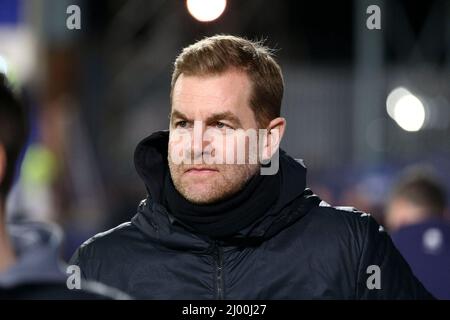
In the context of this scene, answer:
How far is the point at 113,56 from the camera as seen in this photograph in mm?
14852

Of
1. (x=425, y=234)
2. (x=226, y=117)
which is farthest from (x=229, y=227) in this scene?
(x=425, y=234)

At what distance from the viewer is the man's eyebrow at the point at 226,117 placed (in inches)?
125

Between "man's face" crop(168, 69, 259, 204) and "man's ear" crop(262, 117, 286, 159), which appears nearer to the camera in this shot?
"man's face" crop(168, 69, 259, 204)

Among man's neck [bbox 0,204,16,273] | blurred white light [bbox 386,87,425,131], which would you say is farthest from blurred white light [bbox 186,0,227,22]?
blurred white light [bbox 386,87,425,131]

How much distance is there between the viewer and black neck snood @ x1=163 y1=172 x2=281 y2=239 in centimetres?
315

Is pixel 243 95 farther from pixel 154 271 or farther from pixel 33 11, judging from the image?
pixel 33 11

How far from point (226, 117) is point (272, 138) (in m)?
0.26

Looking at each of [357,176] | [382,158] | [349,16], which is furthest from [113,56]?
[349,16]

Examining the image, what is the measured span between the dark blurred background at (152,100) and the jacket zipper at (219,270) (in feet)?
18.7

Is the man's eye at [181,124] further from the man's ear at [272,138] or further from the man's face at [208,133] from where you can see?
the man's ear at [272,138]

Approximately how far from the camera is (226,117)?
3217mm

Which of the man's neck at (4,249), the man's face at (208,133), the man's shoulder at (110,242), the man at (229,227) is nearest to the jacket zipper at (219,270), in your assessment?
the man at (229,227)

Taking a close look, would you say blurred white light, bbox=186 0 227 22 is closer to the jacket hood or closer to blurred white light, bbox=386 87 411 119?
the jacket hood

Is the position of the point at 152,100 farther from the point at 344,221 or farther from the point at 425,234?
the point at 344,221
